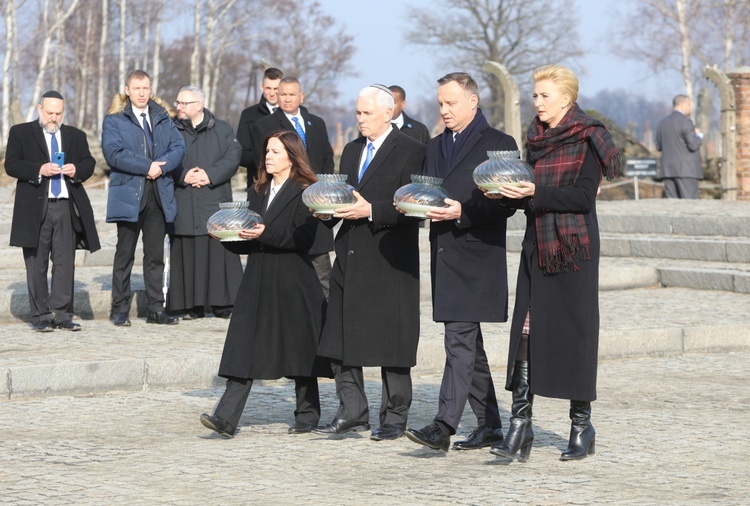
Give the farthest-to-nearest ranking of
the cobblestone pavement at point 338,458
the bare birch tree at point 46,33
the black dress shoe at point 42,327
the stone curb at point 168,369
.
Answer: the bare birch tree at point 46,33 < the black dress shoe at point 42,327 < the stone curb at point 168,369 < the cobblestone pavement at point 338,458

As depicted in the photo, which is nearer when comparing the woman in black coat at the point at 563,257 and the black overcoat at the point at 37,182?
the woman in black coat at the point at 563,257

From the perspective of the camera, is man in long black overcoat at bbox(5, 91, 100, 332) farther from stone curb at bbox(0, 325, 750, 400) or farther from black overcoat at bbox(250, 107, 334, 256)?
stone curb at bbox(0, 325, 750, 400)

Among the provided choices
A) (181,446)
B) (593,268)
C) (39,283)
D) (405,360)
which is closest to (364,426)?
(405,360)

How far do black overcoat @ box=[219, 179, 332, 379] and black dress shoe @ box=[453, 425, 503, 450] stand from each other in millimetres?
951

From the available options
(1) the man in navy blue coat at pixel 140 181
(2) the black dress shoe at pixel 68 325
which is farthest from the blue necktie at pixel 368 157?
(2) the black dress shoe at pixel 68 325

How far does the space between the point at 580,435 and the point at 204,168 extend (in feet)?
19.2

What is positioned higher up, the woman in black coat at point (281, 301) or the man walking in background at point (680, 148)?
the man walking in background at point (680, 148)

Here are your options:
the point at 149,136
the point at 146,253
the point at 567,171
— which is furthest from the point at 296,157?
the point at 146,253

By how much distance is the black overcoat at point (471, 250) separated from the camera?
7156 mm

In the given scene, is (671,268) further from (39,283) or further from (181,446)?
(181,446)

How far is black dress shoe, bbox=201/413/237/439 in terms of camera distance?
7.52 metres

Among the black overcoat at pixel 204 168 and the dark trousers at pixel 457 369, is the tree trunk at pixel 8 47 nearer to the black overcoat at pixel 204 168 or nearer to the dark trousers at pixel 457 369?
the black overcoat at pixel 204 168

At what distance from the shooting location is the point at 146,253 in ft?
39.2

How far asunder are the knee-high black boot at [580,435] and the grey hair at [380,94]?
1950 mm
